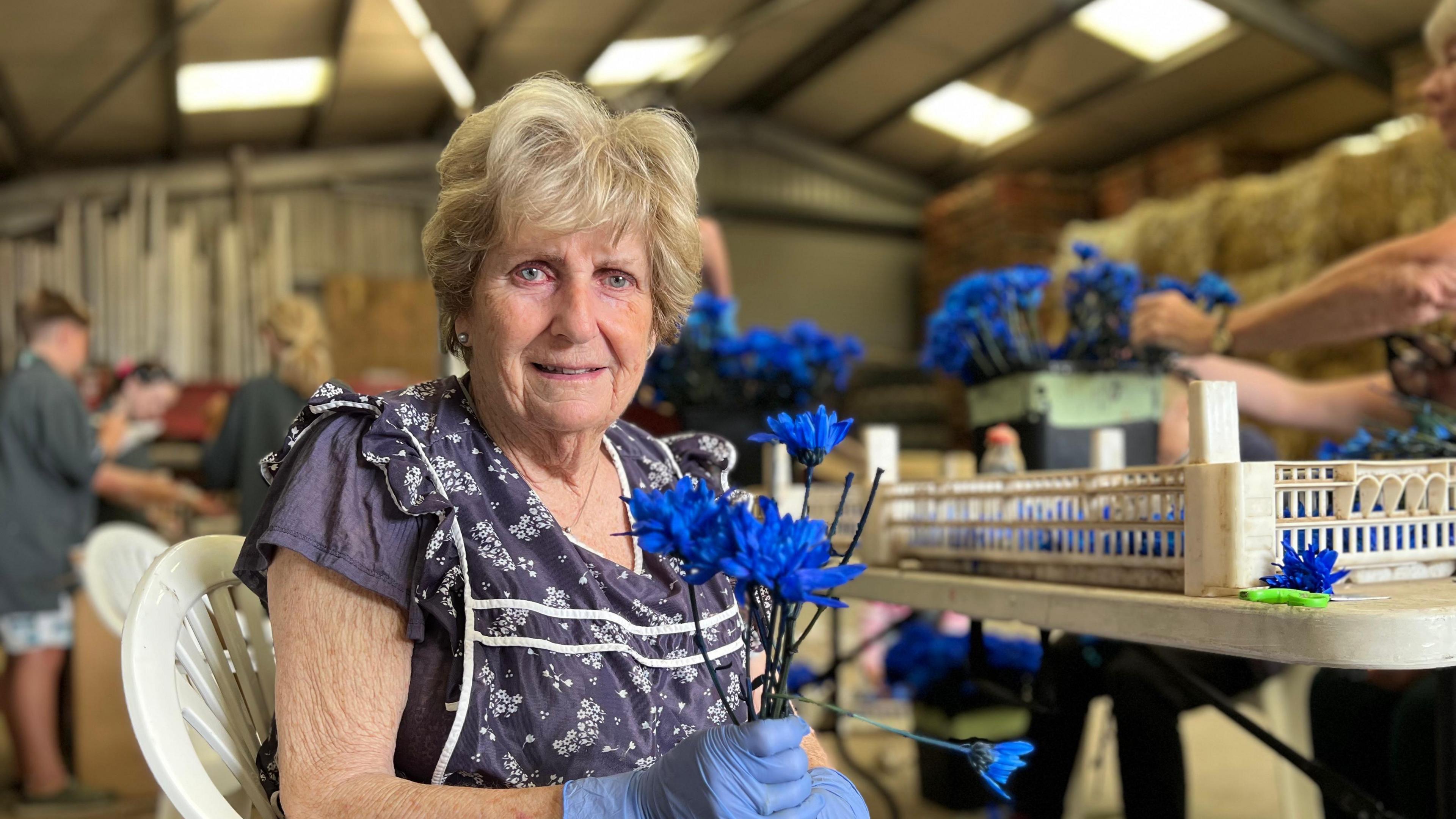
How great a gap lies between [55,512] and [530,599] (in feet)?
12.0

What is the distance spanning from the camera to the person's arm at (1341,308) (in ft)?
5.57

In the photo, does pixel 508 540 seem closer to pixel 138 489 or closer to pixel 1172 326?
pixel 1172 326

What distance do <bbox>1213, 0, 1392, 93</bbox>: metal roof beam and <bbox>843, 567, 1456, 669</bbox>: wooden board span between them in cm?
662

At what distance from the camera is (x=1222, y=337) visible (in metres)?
1.95

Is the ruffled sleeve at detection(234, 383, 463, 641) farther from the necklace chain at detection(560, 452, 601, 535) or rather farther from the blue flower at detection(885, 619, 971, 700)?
the blue flower at detection(885, 619, 971, 700)

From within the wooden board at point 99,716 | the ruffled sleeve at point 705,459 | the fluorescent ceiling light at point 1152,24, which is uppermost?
the fluorescent ceiling light at point 1152,24

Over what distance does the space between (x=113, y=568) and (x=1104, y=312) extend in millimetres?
2747

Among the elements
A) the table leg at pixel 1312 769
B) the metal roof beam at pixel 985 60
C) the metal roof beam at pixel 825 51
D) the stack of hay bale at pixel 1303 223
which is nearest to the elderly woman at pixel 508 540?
the table leg at pixel 1312 769

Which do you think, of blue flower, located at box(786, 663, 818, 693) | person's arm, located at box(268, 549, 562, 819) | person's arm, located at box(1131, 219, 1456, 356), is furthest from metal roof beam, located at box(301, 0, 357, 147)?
person's arm, located at box(268, 549, 562, 819)

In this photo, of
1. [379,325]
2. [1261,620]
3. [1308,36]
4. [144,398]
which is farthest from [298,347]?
[1308,36]

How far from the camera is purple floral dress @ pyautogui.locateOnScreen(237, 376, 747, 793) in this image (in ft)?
3.65

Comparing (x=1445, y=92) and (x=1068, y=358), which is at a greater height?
(x=1445, y=92)

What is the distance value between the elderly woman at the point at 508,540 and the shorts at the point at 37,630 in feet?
10.9

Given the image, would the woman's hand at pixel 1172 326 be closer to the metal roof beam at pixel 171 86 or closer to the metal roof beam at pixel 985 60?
the metal roof beam at pixel 171 86
